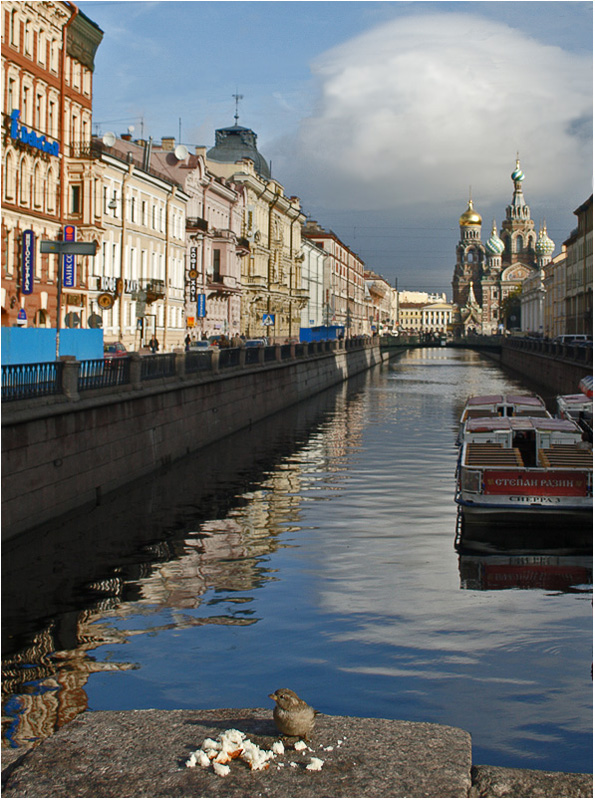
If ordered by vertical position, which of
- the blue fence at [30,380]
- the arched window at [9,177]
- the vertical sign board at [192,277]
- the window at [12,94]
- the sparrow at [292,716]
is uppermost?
the window at [12,94]

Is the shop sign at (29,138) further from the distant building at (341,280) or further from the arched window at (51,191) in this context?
the distant building at (341,280)

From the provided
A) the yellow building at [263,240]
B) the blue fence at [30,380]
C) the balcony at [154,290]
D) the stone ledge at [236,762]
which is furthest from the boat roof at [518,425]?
the yellow building at [263,240]

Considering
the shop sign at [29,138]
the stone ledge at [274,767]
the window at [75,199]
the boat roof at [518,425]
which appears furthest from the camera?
the window at [75,199]

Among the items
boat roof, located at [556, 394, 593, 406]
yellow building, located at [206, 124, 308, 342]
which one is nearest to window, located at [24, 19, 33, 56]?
boat roof, located at [556, 394, 593, 406]

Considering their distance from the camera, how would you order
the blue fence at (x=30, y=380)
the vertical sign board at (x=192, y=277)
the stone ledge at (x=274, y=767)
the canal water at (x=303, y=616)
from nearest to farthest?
the stone ledge at (x=274, y=767), the canal water at (x=303, y=616), the blue fence at (x=30, y=380), the vertical sign board at (x=192, y=277)

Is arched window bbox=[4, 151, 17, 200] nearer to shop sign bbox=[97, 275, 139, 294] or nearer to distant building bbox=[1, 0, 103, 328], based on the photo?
distant building bbox=[1, 0, 103, 328]

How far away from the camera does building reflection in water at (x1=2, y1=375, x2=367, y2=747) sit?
42.4 feet

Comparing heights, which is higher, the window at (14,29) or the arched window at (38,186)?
the window at (14,29)

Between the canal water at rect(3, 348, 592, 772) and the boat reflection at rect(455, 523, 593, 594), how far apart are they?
7 centimetres

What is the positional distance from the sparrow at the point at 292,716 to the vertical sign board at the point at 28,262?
3860 cm

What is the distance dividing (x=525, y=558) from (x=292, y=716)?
1367cm

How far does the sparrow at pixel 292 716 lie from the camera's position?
7.66 metres

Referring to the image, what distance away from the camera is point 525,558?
2056 cm

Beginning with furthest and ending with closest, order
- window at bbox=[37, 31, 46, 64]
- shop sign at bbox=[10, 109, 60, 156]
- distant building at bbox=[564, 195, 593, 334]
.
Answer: distant building at bbox=[564, 195, 593, 334]
window at bbox=[37, 31, 46, 64]
shop sign at bbox=[10, 109, 60, 156]
